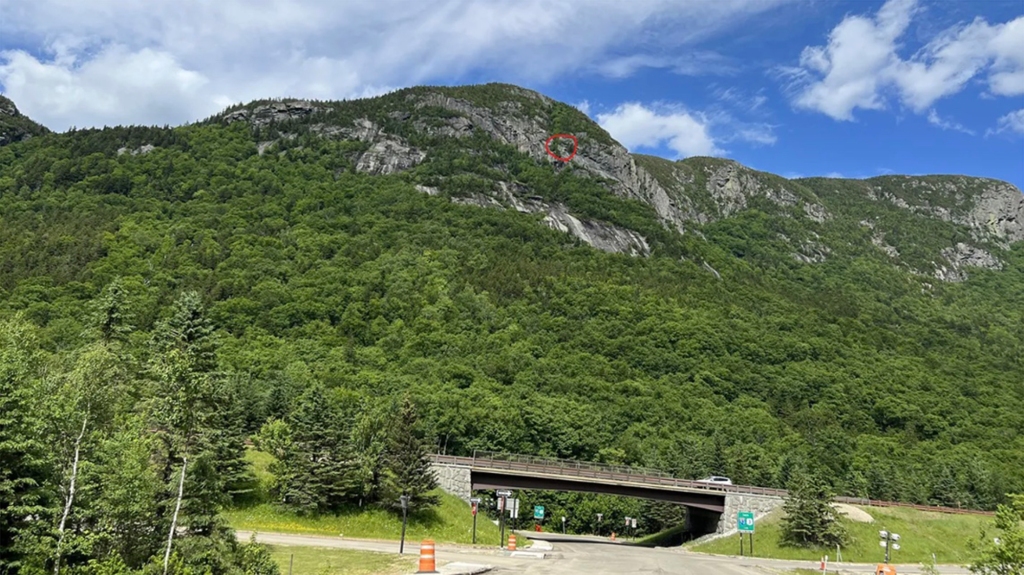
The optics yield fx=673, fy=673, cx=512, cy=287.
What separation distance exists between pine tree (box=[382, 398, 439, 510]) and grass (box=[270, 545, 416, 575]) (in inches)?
568

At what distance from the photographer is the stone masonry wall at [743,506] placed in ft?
190

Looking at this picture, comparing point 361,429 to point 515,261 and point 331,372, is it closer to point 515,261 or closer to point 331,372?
point 331,372

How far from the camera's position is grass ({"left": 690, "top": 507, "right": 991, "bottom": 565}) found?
51.0 metres

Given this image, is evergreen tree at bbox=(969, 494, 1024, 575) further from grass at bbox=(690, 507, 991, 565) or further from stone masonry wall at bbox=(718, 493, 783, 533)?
stone masonry wall at bbox=(718, 493, 783, 533)

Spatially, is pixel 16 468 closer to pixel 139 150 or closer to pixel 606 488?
pixel 606 488

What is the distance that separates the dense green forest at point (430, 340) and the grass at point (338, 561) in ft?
17.8

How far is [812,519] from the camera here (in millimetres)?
51281

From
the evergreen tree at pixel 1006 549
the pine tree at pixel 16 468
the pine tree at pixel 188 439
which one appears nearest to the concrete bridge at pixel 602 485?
the evergreen tree at pixel 1006 549

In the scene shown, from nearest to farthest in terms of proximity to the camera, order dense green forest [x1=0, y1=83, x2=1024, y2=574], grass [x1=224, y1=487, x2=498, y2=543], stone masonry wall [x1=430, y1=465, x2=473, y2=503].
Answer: grass [x1=224, y1=487, x2=498, y2=543]
dense green forest [x1=0, y1=83, x2=1024, y2=574]
stone masonry wall [x1=430, y1=465, x2=473, y2=503]

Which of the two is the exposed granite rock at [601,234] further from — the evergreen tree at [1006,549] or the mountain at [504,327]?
the evergreen tree at [1006,549]

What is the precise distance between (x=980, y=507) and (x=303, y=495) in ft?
291

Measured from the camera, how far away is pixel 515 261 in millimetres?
152875

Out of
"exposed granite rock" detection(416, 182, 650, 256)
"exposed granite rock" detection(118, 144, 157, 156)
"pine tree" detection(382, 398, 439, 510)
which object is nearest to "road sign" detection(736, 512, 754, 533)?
"pine tree" detection(382, 398, 439, 510)

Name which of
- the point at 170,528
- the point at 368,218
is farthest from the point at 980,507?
the point at 368,218
